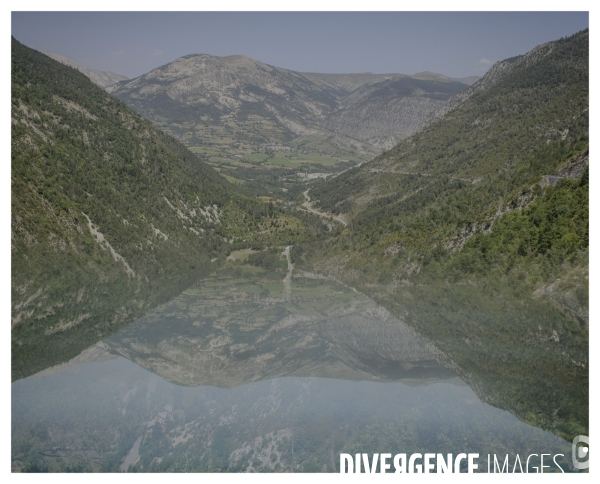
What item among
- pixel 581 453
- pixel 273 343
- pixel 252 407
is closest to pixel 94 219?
pixel 273 343

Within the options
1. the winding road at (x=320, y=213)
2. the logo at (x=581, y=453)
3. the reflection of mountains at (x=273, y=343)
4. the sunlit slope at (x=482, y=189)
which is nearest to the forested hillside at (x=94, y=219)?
the reflection of mountains at (x=273, y=343)

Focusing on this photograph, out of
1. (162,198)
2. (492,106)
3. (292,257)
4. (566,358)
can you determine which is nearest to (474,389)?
(566,358)

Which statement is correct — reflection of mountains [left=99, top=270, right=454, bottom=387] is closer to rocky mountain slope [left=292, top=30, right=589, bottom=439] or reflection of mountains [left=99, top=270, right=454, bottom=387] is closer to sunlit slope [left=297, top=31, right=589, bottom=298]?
rocky mountain slope [left=292, top=30, right=589, bottom=439]

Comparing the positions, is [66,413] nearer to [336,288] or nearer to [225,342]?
[225,342]

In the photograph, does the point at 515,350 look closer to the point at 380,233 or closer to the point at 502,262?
the point at 502,262

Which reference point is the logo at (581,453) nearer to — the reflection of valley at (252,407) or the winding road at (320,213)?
the reflection of valley at (252,407)

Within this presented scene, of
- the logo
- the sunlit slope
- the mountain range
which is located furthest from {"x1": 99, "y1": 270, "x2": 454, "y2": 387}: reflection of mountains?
the sunlit slope
